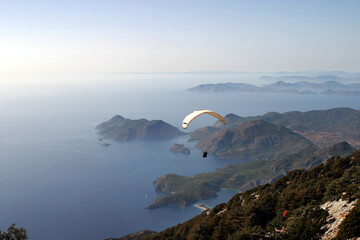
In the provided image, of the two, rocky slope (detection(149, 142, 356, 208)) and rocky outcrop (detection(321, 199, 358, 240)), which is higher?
rocky outcrop (detection(321, 199, 358, 240))

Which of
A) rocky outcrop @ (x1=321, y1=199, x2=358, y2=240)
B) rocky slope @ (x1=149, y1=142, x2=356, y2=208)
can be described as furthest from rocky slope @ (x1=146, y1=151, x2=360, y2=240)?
rocky slope @ (x1=149, y1=142, x2=356, y2=208)

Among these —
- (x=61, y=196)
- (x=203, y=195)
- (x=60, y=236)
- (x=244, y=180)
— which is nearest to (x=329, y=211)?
(x=60, y=236)

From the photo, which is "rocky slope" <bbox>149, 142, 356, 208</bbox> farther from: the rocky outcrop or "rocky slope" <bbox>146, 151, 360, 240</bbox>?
the rocky outcrop

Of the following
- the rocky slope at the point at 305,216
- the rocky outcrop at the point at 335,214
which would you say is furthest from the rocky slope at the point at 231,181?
the rocky outcrop at the point at 335,214

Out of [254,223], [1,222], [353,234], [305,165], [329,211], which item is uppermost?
[353,234]

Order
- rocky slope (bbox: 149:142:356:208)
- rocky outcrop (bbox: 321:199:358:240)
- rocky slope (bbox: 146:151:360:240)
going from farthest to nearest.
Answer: rocky slope (bbox: 149:142:356:208) < rocky slope (bbox: 146:151:360:240) < rocky outcrop (bbox: 321:199:358:240)

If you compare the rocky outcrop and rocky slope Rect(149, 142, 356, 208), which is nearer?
the rocky outcrop

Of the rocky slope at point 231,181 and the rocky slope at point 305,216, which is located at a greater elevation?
the rocky slope at point 305,216

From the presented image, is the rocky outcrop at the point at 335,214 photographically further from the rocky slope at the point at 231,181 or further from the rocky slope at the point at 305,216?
the rocky slope at the point at 231,181

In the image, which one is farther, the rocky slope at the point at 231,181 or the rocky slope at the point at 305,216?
the rocky slope at the point at 231,181

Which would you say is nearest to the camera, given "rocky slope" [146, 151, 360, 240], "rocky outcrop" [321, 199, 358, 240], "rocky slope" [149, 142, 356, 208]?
"rocky outcrop" [321, 199, 358, 240]

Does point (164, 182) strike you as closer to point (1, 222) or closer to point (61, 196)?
point (61, 196)
